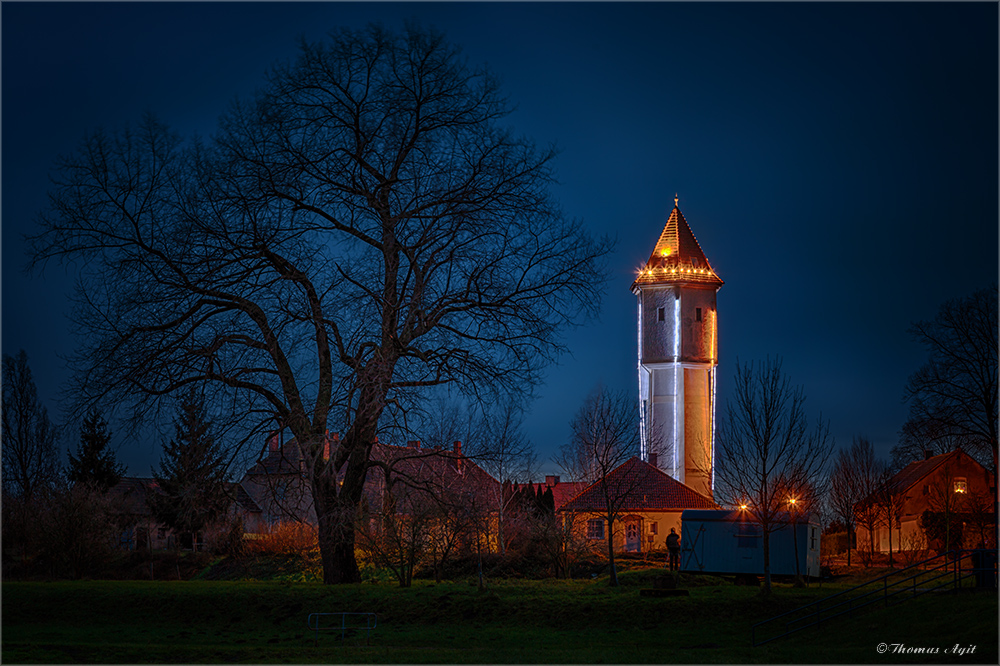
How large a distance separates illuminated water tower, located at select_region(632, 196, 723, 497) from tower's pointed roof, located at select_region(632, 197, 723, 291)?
6 cm

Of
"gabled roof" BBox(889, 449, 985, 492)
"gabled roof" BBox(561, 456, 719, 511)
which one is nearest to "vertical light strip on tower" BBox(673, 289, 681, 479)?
"gabled roof" BBox(561, 456, 719, 511)

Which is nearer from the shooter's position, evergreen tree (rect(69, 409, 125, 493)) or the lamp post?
the lamp post

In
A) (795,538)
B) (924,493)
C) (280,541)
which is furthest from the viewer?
(924,493)

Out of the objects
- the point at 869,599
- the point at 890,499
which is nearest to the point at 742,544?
the point at 869,599

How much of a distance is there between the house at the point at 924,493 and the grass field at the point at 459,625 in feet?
78.2

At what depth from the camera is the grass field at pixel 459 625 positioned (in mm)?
18141

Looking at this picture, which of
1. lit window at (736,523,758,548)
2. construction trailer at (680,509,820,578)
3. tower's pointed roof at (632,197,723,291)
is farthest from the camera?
tower's pointed roof at (632,197,723,291)

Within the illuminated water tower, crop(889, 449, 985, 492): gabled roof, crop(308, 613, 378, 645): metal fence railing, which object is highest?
the illuminated water tower

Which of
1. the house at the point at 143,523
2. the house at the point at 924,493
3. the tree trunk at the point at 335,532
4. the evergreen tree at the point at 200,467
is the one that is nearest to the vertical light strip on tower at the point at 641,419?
the house at the point at 924,493

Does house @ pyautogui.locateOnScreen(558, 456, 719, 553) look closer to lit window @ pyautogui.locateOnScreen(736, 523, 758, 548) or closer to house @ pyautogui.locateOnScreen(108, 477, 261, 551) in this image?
lit window @ pyautogui.locateOnScreen(736, 523, 758, 548)

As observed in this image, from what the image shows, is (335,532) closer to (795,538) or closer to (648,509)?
(795,538)

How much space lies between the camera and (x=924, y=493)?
52438 millimetres

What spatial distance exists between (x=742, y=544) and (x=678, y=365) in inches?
1078

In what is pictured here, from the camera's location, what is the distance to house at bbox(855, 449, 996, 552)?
157 ft
